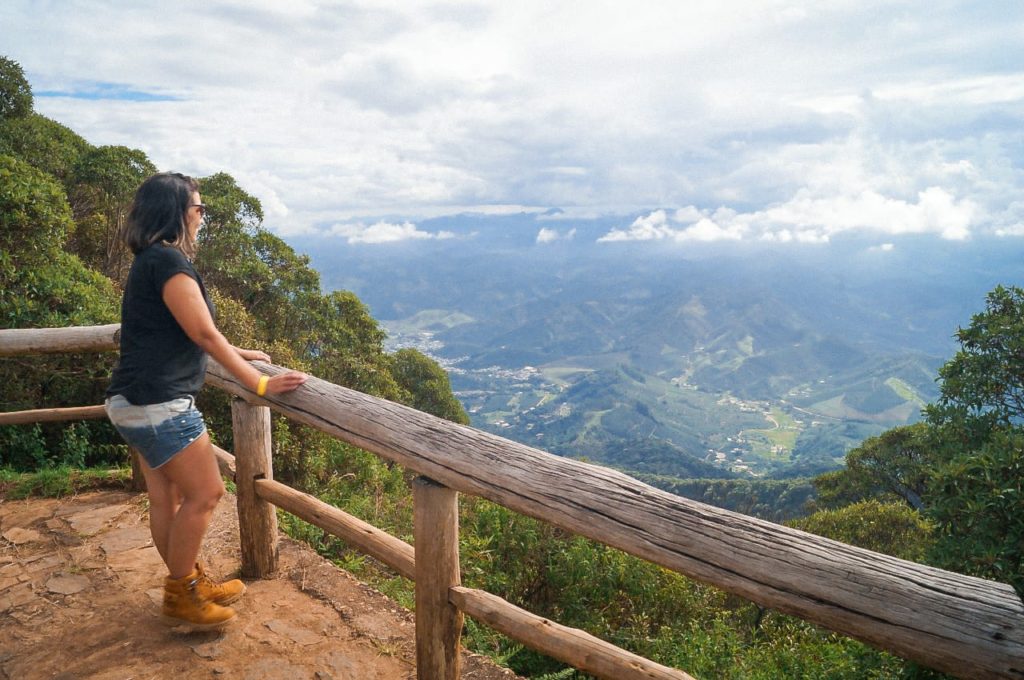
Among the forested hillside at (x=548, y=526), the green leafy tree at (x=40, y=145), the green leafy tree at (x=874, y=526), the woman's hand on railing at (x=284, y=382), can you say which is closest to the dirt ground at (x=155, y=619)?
the forested hillside at (x=548, y=526)

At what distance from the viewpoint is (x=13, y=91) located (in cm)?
1559

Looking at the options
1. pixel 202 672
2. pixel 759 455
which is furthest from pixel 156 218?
pixel 759 455

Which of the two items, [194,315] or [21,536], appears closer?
[194,315]

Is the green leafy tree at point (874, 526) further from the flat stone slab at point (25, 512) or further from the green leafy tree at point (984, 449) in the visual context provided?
the flat stone slab at point (25, 512)

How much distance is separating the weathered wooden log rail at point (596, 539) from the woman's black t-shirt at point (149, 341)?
57cm

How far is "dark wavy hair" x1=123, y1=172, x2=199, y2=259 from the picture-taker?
2.72 meters

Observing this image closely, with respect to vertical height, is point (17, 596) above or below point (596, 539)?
below

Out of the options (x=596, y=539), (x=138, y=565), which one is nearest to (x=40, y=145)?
(x=138, y=565)

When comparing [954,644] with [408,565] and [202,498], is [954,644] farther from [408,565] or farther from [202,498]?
[202,498]

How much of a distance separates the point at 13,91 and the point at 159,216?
17793mm

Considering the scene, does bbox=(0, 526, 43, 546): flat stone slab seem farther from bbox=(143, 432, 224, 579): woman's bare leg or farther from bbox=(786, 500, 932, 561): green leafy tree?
bbox=(786, 500, 932, 561): green leafy tree

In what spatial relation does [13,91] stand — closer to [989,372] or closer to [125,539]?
[125,539]

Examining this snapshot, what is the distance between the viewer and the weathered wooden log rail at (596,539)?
153cm

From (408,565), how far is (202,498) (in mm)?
1051
